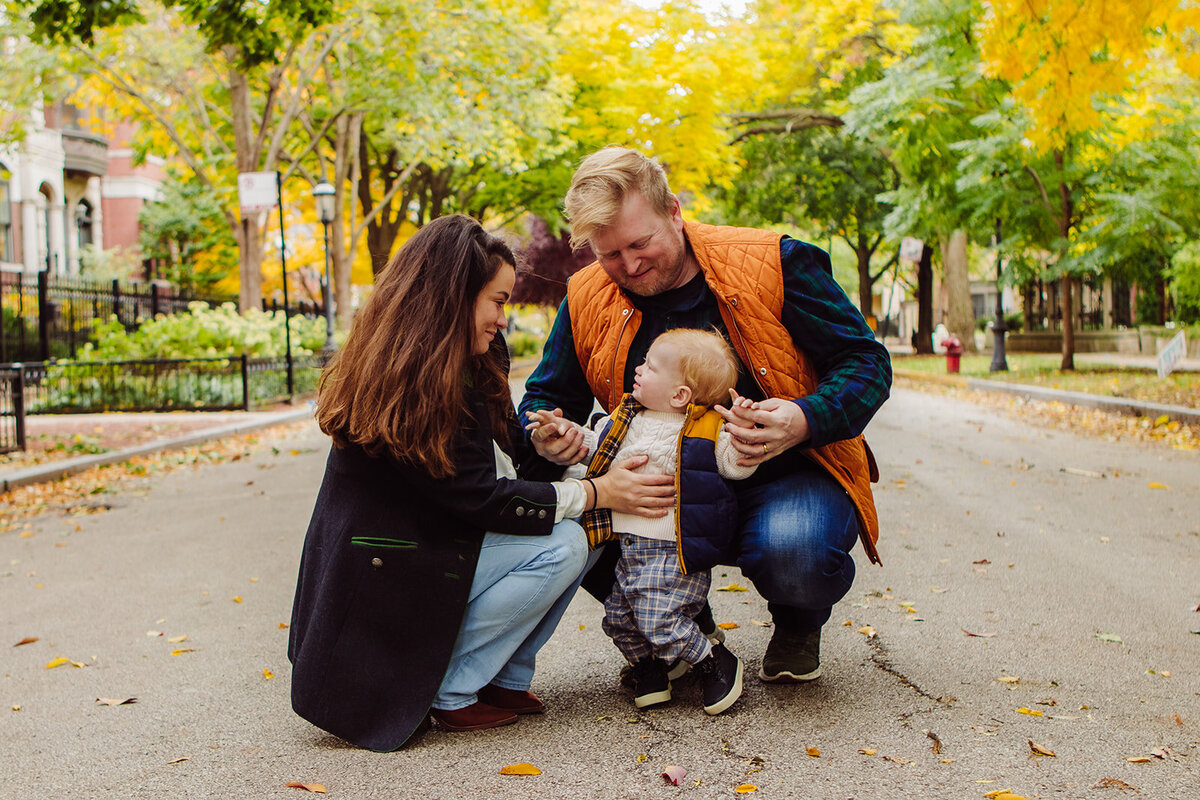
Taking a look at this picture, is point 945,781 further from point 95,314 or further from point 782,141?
point 782,141

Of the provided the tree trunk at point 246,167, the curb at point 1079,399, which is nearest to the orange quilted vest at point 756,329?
the curb at point 1079,399

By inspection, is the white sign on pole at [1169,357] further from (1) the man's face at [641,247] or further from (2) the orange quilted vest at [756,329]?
(1) the man's face at [641,247]

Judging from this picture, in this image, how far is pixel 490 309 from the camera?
10.8 feet

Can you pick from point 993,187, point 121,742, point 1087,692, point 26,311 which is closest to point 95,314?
point 26,311

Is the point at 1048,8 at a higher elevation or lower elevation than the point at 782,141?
lower

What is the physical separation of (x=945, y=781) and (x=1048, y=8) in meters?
9.18

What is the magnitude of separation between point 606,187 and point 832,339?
85cm

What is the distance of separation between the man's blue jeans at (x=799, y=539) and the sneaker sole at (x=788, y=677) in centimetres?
22

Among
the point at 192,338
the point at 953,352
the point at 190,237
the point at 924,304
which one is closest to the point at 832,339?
the point at 192,338

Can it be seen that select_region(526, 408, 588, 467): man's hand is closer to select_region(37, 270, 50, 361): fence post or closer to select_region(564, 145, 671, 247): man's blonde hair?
select_region(564, 145, 671, 247): man's blonde hair

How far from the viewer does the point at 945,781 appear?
2842mm

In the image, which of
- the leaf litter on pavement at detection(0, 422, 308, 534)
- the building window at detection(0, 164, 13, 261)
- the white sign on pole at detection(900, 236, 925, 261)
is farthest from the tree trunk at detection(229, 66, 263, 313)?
the white sign on pole at detection(900, 236, 925, 261)

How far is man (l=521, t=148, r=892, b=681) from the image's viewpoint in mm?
3322

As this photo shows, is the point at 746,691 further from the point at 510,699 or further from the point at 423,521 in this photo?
the point at 423,521
